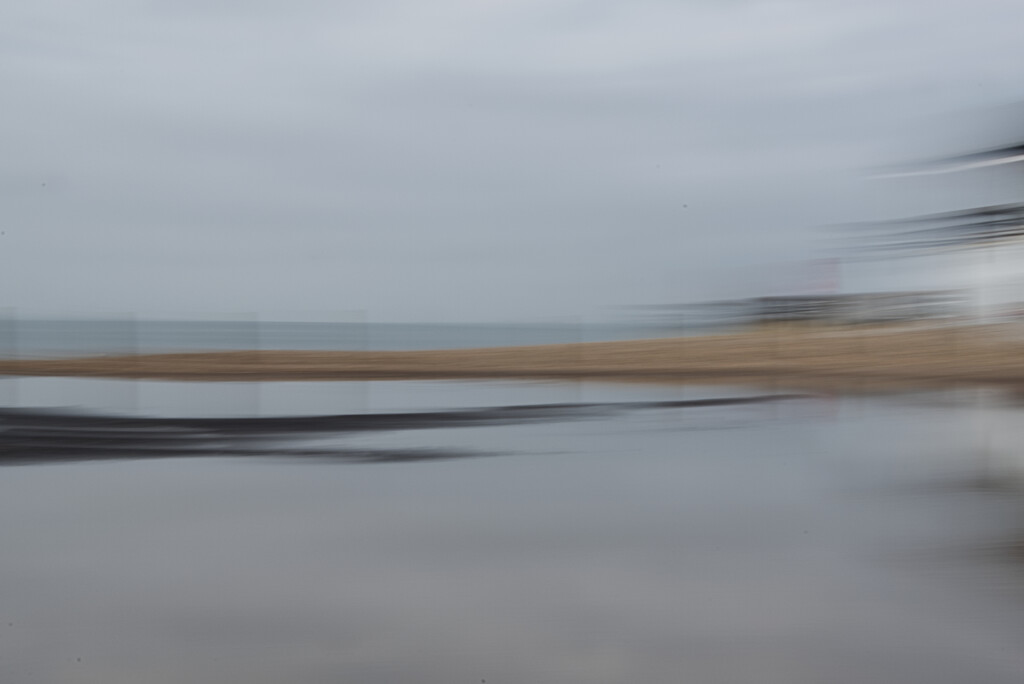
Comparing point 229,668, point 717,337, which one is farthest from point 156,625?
point 717,337

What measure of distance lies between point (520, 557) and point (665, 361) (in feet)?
63.3

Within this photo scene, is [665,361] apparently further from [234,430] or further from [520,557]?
[520,557]

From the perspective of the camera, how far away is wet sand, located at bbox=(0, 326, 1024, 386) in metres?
19.9

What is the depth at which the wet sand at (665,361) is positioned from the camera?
19.9 m

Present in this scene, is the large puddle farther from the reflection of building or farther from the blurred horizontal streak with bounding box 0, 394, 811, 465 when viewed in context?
the reflection of building

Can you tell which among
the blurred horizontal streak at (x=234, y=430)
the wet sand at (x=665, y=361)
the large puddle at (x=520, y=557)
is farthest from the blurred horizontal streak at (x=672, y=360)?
the large puddle at (x=520, y=557)

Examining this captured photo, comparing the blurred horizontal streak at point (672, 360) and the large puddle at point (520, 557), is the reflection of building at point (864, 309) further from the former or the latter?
the large puddle at point (520, 557)

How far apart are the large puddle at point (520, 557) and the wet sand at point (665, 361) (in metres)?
9.89

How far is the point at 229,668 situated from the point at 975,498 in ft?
15.2

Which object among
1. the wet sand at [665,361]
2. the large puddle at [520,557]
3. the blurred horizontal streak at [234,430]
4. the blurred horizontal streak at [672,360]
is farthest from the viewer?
the blurred horizontal streak at [672,360]

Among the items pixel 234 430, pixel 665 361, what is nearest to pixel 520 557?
pixel 234 430

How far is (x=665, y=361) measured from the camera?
24047mm

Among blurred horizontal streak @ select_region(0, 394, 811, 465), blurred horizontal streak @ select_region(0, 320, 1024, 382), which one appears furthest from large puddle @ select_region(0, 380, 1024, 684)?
blurred horizontal streak @ select_region(0, 320, 1024, 382)

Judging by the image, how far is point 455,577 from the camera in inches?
186
